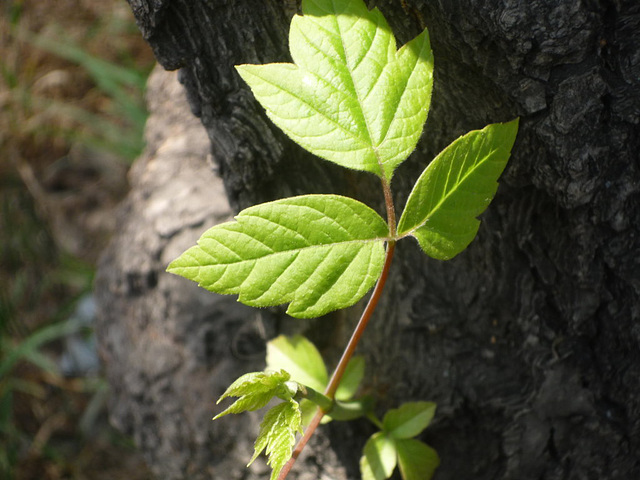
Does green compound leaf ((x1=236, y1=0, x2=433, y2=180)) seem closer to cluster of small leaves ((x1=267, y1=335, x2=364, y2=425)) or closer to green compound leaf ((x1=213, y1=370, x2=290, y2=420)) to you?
green compound leaf ((x1=213, y1=370, x2=290, y2=420))

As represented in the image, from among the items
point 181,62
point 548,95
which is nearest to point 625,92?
point 548,95

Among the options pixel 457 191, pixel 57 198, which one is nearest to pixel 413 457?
pixel 457 191

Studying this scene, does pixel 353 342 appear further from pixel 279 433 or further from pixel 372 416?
pixel 372 416

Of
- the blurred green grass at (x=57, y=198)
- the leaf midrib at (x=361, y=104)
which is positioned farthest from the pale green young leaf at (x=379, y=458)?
the blurred green grass at (x=57, y=198)

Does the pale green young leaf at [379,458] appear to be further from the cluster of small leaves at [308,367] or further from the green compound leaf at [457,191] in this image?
the green compound leaf at [457,191]

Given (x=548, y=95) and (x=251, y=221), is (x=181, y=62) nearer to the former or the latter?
(x=251, y=221)
